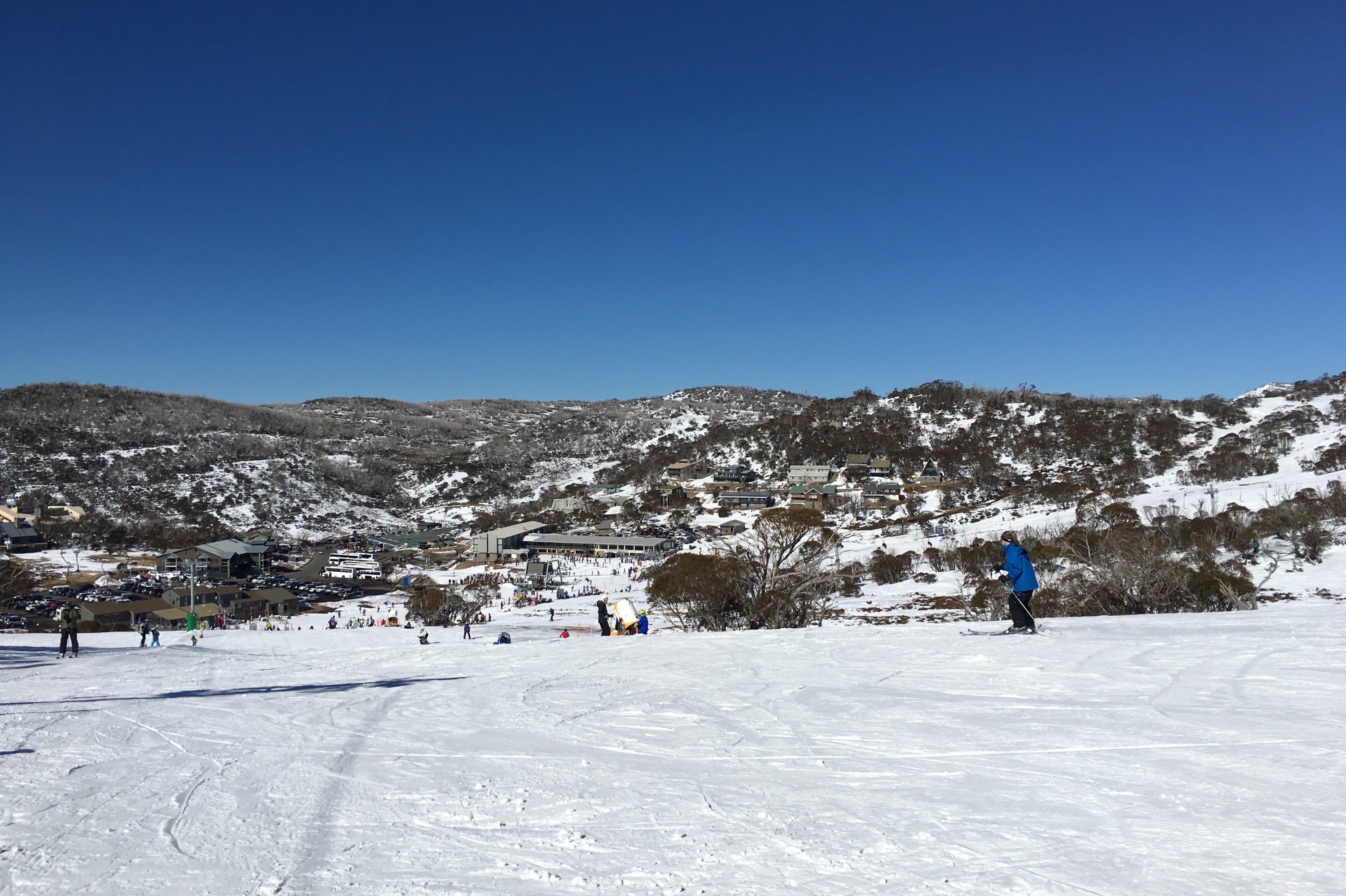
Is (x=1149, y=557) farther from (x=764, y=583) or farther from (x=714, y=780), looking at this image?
(x=714, y=780)

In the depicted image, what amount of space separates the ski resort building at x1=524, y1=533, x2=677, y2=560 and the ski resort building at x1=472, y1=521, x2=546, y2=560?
2.71 ft

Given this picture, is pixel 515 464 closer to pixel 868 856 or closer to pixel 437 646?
pixel 437 646

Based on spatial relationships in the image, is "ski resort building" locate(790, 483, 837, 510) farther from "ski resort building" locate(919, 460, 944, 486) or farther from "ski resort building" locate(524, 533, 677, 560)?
"ski resort building" locate(524, 533, 677, 560)

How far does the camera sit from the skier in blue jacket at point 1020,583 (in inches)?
364

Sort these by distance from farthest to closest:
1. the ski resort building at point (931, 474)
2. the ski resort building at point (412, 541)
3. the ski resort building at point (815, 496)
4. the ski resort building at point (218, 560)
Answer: the ski resort building at point (931, 474), the ski resort building at point (815, 496), the ski resort building at point (412, 541), the ski resort building at point (218, 560)

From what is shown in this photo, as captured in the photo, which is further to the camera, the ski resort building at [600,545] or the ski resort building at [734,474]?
the ski resort building at [734,474]

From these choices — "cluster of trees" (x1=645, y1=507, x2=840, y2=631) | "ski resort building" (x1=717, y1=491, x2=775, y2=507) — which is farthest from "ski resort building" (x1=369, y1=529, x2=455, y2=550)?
"cluster of trees" (x1=645, y1=507, x2=840, y2=631)

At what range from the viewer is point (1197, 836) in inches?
124

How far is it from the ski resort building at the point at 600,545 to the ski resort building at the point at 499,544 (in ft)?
2.71

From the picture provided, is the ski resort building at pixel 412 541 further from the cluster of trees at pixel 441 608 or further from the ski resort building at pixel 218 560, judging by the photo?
the cluster of trees at pixel 441 608

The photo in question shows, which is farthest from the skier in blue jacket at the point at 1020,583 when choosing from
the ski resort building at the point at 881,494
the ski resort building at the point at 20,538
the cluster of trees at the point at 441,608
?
the ski resort building at the point at 20,538

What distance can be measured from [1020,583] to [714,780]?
658cm

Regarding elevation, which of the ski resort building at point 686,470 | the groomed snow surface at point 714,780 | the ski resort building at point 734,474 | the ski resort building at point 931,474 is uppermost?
the ski resort building at point 686,470

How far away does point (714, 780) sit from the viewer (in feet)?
13.4
